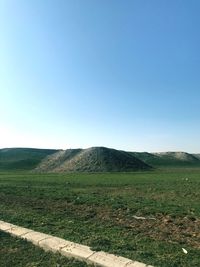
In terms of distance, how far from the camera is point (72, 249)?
31.1ft

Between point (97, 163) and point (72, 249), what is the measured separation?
2484 inches

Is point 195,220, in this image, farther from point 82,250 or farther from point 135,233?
point 82,250

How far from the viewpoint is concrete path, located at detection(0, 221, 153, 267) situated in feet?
27.7

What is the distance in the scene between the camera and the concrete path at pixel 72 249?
8438 millimetres

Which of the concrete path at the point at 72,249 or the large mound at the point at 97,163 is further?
the large mound at the point at 97,163

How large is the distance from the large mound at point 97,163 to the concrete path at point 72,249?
56823 millimetres

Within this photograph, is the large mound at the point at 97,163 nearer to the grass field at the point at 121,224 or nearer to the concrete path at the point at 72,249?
the grass field at the point at 121,224

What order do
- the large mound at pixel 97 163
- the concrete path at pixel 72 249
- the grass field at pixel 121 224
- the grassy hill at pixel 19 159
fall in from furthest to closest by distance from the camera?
the grassy hill at pixel 19 159 → the large mound at pixel 97 163 → the grass field at pixel 121 224 → the concrete path at pixel 72 249

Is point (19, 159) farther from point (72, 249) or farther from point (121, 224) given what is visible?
point (72, 249)

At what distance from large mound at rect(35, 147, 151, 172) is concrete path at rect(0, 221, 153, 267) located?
5682cm

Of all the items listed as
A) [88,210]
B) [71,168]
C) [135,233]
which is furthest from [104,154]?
[135,233]

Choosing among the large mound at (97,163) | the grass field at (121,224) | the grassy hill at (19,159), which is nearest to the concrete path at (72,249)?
the grass field at (121,224)

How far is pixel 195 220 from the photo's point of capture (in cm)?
1461

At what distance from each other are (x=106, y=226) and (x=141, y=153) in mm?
129786
